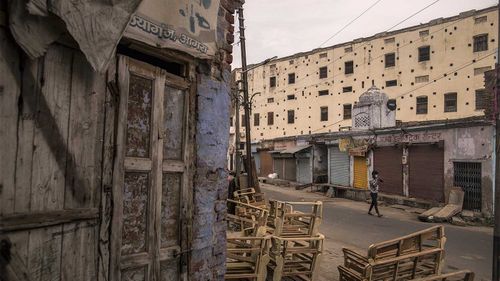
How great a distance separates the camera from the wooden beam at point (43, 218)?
2055mm

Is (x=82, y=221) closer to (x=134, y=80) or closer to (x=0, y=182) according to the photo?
(x=0, y=182)

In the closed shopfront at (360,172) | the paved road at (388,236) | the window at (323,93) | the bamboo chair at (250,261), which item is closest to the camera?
the bamboo chair at (250,261)

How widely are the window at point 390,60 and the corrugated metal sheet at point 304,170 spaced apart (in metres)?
11.4

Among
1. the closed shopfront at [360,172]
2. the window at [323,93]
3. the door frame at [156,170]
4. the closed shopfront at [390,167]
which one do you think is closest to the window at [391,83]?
the window at [323,93]

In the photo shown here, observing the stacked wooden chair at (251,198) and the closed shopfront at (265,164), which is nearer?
the stacked wooden chair at (251,198)

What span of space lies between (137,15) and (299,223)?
5.11 metres

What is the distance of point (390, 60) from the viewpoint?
101ft

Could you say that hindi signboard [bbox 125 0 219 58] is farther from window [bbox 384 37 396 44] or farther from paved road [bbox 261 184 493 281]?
window [bbox 384 37 396 44]

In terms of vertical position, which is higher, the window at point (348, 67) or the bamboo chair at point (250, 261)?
the window at point (348, 67)

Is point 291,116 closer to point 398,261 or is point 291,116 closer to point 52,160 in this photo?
point 398,261

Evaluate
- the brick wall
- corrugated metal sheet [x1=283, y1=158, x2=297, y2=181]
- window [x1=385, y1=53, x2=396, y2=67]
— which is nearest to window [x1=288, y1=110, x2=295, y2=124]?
corrugated metal sheet [x1=283, y1=158, x2=297, y2=181]

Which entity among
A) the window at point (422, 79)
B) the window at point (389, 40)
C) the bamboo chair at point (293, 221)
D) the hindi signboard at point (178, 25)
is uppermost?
the window at point (389, 40)

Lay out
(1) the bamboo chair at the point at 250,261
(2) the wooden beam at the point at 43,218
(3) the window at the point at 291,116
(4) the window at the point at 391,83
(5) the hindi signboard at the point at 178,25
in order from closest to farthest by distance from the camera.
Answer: (2) the wooden beam at the point at 43,218
(5) the hindi signboard at the point at 178,25
(1) the bamboo chair at the point at 250,261
(4) the window at the point at 391,83
(3) the window at the point at 291,116

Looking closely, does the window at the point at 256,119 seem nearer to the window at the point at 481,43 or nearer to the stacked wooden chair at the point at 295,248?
the window at the point at 481,43
